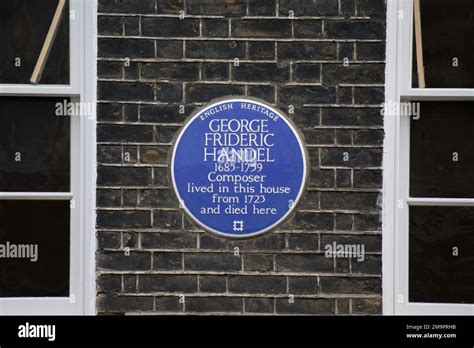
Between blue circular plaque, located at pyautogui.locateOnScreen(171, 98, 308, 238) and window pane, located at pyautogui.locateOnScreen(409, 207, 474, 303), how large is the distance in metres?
0.73

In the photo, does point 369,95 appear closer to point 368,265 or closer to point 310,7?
point 310,7

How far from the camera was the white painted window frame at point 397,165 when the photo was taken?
6.96 m

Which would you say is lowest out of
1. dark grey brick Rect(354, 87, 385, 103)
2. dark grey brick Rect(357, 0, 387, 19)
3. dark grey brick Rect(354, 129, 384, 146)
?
dark grey brick Rect(354, 129, 384, 146)

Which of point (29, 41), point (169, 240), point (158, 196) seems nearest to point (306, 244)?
point (169, 240)

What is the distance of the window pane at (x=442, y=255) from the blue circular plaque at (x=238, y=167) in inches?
28.9

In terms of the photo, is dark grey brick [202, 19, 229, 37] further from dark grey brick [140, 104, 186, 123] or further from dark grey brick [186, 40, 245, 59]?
dark grey brick [140, 104, 186, 123]

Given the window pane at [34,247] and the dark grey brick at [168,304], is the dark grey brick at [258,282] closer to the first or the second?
the dark grey brick at [168,304]

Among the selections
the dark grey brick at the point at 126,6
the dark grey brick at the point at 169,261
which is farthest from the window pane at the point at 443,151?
the dark grey brick at the point at 126,6

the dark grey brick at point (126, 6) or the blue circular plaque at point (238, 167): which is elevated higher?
the dark grey brick at point (126, 6)

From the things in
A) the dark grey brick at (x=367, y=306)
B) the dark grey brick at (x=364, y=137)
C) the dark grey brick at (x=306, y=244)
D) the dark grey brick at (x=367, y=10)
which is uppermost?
the dark grey brick at (x=367, y=10)

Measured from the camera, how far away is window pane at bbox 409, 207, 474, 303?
696 cm

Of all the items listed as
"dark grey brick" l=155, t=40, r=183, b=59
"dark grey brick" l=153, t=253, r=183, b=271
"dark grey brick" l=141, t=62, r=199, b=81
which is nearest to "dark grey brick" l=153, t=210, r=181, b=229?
"dark grey brick" l=153, t=253, r=183, b=271
